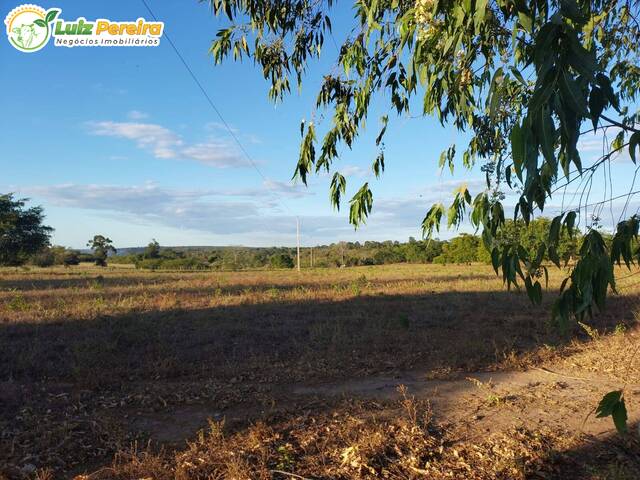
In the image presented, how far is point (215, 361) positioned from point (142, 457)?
332 centimetres

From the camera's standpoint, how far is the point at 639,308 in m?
10.6

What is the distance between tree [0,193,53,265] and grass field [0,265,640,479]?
33002mm

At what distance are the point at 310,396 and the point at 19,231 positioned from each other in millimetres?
41130

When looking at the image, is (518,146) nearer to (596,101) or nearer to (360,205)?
(596,101)

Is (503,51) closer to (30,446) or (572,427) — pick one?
(572,427)

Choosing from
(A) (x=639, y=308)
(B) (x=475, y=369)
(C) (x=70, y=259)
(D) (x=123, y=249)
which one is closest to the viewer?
(B) (x=475, y=369)

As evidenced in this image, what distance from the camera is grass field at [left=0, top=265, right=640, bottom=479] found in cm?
338

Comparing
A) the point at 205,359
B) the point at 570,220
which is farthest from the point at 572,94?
the point at 205,359

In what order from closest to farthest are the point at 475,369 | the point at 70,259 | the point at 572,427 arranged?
the point at 572,427, the point at 475,369, the point at 70,259

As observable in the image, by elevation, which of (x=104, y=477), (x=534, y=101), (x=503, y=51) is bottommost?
(x=104, y=477)

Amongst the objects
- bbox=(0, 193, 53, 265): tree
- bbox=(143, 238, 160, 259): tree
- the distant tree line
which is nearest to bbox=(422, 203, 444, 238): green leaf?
the distant tree line

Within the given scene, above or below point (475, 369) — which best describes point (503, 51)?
above


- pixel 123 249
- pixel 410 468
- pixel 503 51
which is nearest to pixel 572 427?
pixel 410 468

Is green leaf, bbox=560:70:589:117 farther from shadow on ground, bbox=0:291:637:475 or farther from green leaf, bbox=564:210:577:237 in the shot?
shadow on ground, bbox=0:291:637:475
